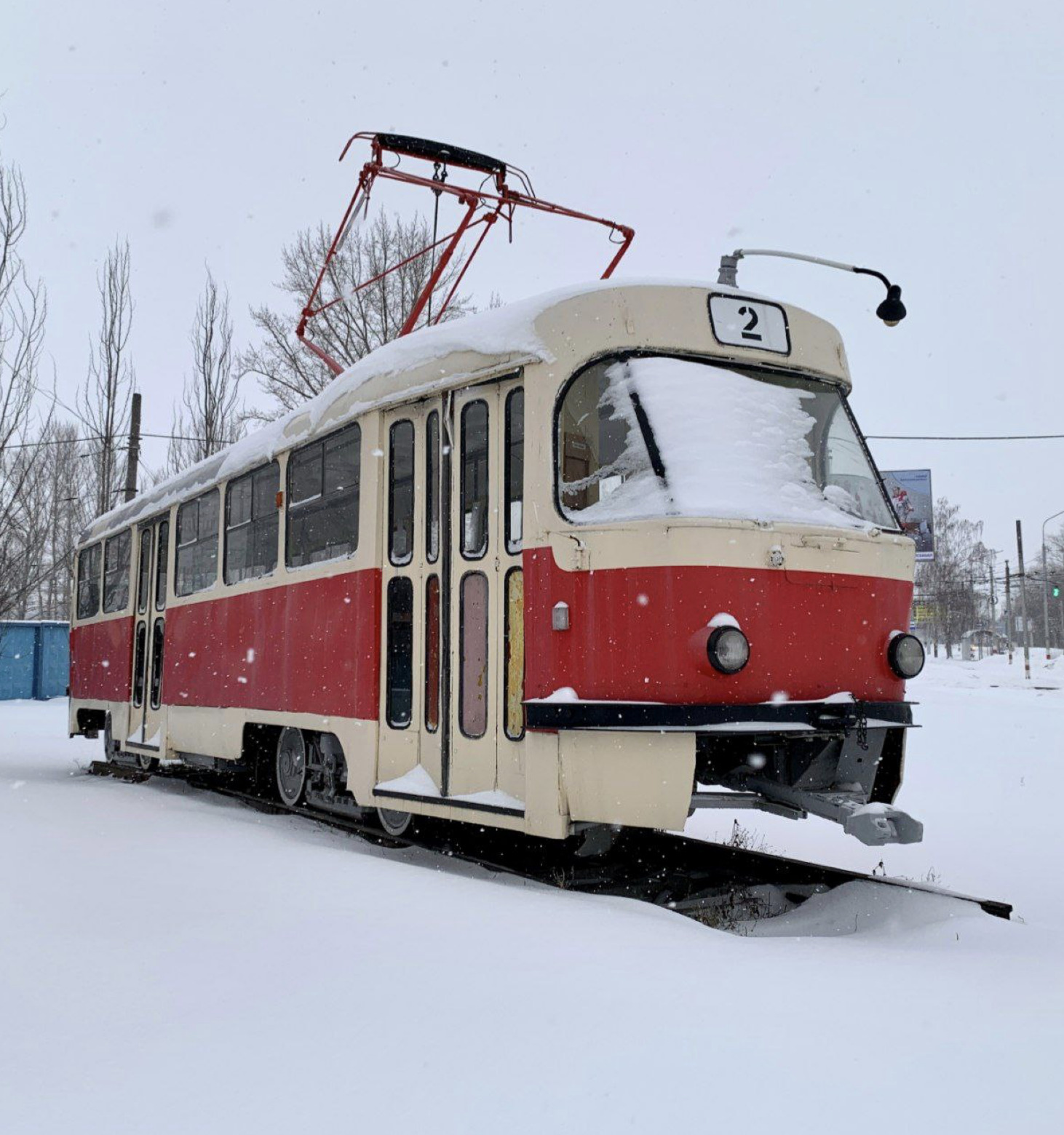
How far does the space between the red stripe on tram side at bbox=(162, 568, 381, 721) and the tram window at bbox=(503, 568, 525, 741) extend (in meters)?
1.11

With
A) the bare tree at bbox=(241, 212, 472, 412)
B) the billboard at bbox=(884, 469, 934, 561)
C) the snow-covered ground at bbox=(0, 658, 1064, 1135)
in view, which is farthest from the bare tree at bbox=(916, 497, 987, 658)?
the snow-covered ground at bbox=(0, 658, 1064, 1135)

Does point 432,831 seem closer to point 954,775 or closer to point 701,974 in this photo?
point 701,974

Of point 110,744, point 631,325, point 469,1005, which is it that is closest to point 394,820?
point 631,325

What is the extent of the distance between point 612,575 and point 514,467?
912 millimetres

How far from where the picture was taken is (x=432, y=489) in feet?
20.5

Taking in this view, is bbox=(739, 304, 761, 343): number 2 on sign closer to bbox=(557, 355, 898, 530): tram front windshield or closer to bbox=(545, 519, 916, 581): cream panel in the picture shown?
bbox=(557, 355, 898, 530): tram front windshield

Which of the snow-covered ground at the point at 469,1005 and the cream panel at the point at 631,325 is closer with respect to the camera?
the snow-covered ground at the point at 469,1005

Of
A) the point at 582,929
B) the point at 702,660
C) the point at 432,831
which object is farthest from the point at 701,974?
the point at 432,831

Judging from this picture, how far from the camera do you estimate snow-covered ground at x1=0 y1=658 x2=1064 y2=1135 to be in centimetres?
262

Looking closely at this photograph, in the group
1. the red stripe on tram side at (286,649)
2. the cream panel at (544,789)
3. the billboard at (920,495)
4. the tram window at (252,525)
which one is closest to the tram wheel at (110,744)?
the red stripe on tram side at (286,649)

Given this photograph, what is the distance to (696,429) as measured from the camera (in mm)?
5453

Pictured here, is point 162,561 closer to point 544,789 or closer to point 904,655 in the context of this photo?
point 544,789

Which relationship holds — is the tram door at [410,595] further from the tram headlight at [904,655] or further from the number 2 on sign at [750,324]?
the tram headlight at [904,655]

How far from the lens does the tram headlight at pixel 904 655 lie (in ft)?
18.3
